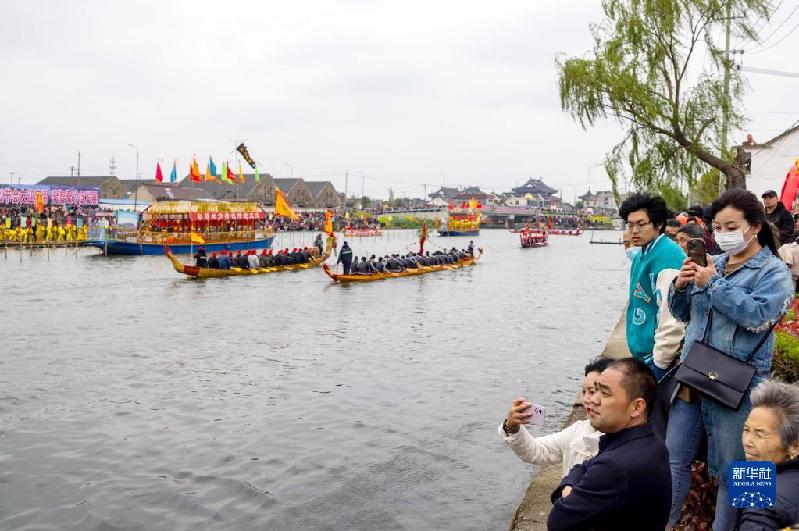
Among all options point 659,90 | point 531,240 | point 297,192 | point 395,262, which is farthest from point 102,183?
point 659,90

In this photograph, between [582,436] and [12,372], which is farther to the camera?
[12,372]

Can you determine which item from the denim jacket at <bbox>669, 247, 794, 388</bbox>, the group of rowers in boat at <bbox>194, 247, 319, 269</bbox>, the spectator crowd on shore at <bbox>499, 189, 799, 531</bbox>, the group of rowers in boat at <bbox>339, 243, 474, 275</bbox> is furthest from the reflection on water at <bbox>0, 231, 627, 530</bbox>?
the group of rowers in boat at <bbox>194, 247, 319, 269</bbox>

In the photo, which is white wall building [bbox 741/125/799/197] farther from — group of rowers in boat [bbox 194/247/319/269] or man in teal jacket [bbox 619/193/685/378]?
group of rowers in boat [bbox 194/247/319/269]

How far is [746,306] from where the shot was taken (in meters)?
3.67

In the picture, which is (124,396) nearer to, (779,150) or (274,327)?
(274,327)

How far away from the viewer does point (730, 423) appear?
12.2 feet

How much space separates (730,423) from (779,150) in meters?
21.6

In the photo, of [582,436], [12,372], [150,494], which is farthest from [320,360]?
[582,436]

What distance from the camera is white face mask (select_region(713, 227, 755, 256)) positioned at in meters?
Result: 3.83

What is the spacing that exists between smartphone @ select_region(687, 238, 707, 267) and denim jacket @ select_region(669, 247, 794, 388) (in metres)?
0.11

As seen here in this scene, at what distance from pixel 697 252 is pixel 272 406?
8950 mm

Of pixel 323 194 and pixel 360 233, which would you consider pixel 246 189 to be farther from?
pixel 360 233

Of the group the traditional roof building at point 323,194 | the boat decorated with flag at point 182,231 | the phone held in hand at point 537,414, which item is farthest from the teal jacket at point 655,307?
the traditional roof building at point 323,194

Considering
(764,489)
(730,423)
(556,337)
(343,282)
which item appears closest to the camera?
(764,489)
